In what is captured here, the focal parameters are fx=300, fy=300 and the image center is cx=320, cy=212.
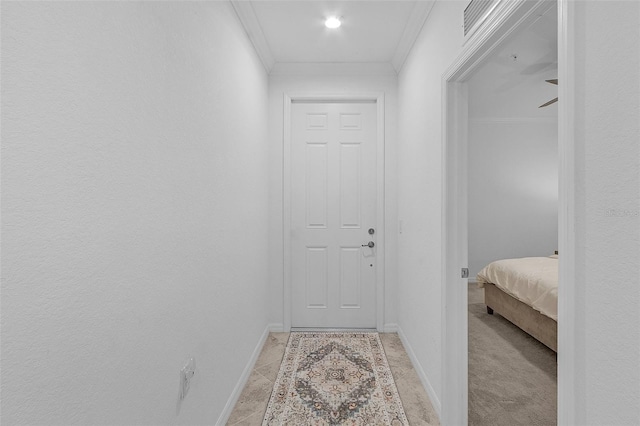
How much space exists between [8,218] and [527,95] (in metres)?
5.00

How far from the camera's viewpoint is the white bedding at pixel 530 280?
247 cm

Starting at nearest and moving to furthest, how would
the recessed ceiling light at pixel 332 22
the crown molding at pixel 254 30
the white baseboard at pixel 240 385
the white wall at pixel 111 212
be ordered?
1. the white wall at pixel 111 212
2. the white baseboard at pixel 240 385
3. the crown molding at pixel 254 30
4. the recessed ceiling light at pixel 332 22

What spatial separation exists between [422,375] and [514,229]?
12.8ft

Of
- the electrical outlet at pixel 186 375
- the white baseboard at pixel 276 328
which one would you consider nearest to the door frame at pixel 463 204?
the electrical outlet at pixel 186 375

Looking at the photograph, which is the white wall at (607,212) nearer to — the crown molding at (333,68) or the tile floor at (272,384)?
the tile floor at (272,384)

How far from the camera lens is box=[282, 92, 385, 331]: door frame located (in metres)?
2.98

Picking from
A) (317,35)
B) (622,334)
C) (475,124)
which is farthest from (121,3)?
(475,124)

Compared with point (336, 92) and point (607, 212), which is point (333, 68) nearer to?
point (336, 92)

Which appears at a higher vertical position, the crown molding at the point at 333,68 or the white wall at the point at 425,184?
the crown molding at the point at 333,68

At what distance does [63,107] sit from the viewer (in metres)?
0.72

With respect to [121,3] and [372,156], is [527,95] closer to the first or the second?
[372,156]

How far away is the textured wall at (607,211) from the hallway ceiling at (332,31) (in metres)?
1.52

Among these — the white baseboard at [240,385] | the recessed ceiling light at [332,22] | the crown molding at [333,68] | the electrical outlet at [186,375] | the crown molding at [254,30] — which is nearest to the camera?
the electrical outlet at [186,375]

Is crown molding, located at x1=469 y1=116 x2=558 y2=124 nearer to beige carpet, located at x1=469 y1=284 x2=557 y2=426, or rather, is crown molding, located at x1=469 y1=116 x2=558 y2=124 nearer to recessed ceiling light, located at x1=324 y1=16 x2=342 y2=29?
beige carpet, located at x1=469 y1=284 x2=557 y2=426
